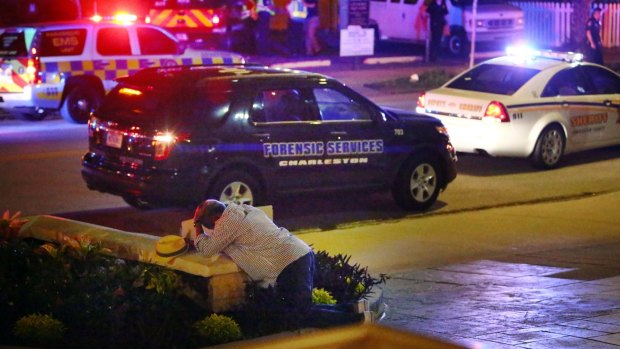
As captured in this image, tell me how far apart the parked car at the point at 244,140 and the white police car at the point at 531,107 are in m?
2.57

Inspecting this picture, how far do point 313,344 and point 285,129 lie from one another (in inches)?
319

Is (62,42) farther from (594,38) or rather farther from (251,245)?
(251,245)

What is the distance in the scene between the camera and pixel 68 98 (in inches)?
750

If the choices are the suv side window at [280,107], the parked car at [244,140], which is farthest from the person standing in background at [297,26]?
the suv side window at [280,107]

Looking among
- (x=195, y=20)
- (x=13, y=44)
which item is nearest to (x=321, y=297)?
(x=13, y=44)

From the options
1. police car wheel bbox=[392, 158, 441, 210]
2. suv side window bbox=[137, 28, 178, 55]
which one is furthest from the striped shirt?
suv side window bbox=[137, 28, 178, 55]

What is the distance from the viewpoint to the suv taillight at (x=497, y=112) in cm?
1474

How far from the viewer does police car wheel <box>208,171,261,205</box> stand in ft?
36.2

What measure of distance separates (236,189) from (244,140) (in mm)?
498

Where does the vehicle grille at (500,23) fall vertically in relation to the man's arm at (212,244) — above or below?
above

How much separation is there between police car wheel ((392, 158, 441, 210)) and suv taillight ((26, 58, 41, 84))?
27.9 feet

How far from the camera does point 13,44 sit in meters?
18.8

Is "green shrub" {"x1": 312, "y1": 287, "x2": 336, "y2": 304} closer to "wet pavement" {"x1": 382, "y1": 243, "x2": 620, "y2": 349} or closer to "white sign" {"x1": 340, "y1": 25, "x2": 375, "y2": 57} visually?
"wet pavement" {"x1": 382, "y1": 243, "x2": 620, "y2": 349}

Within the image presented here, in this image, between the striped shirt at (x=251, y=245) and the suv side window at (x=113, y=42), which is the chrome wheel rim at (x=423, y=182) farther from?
the suv side window at (x=113, y=42)
